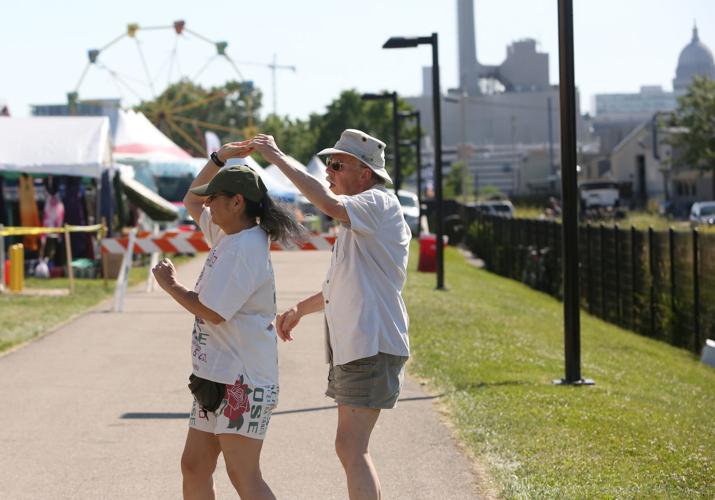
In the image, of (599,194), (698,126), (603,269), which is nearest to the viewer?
(603,269)

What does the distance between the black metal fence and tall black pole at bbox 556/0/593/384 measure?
5.42m

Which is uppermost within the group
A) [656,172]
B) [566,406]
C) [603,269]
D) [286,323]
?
[286,323]

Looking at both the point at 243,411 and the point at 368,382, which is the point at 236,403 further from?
the point at 368,382

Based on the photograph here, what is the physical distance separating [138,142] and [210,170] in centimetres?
2520

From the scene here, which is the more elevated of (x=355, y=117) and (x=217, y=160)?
(x=355, y=117)

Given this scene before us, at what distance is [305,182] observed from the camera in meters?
5.01

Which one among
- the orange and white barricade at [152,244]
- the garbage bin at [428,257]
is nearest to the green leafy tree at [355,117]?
the garbage bin at [428,257]

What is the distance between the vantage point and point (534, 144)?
17325 cm

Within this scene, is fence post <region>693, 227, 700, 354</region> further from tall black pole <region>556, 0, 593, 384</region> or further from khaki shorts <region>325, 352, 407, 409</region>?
khaki shorts <region>325, 352, 407, 409</region>

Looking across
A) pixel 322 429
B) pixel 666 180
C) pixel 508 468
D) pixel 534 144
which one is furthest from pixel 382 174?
pixel 534 144

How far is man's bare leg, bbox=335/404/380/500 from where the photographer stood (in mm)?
5230

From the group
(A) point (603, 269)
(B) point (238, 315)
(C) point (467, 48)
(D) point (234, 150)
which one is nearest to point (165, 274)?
(B) point (238, 315)

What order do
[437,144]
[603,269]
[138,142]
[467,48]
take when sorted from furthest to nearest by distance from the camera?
1. [467,48]
2. [138,142]
3. [437,144]
4. [603,269]

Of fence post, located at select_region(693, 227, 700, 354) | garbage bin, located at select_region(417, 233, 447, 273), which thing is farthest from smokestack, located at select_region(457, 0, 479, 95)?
fence post, located at select_region(693, 227, 700, 354)
